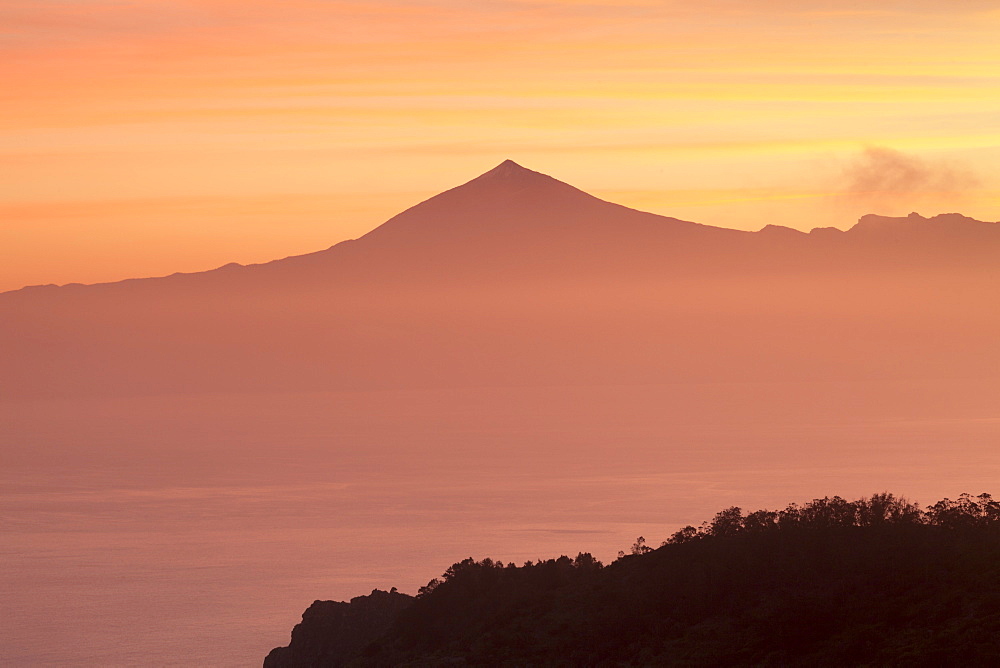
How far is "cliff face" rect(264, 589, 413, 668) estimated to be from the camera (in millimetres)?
62281

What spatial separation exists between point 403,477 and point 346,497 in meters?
25.2

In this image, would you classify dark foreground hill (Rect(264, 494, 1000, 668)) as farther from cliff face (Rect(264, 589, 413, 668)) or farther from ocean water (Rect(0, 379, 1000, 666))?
ocean water (Rect(0, 379, 1000, 666))

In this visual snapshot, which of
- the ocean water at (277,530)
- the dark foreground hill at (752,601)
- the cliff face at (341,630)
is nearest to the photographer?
the dark foreground hill at (752,601)

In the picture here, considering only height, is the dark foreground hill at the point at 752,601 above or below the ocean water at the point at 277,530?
below

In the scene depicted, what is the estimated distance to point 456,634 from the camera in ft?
172

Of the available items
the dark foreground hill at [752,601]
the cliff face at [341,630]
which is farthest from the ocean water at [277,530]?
the dark foreground hill at [752,601]

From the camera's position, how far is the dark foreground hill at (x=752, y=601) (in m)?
39.0

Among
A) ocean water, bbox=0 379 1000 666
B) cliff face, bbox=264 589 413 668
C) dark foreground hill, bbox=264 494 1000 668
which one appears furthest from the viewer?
ocean water, bbox=0 379 1000 666

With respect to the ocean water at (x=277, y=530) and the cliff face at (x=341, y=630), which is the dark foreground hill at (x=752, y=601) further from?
the ocean water at (x=277, y=530)

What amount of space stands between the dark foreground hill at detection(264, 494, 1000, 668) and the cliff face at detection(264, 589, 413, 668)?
2071 mm

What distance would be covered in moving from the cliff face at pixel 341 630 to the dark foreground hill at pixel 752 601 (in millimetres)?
2071

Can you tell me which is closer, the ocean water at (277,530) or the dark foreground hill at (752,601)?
the dark foreground hill at (752,601)

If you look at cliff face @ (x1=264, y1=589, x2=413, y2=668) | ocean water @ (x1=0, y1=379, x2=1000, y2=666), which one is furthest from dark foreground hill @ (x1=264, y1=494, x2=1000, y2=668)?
ocean water @ (x1=0, y1=379, x2=1000, y2=666)

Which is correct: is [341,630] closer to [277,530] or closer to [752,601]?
[752,601]
